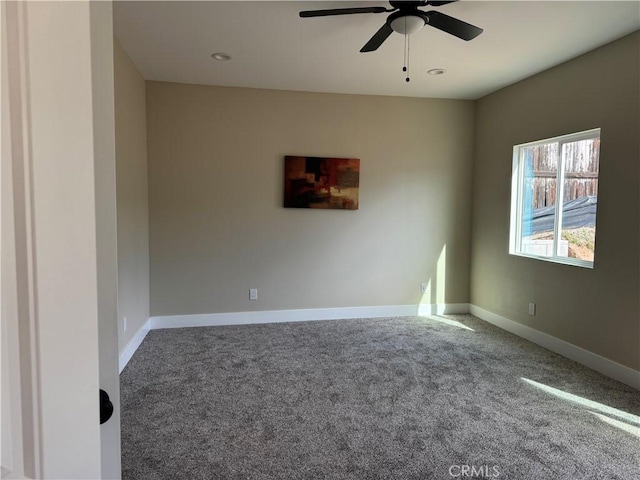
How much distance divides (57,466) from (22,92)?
0.50 metres

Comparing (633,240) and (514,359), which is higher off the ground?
(633,240)

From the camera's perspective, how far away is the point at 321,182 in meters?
4.63

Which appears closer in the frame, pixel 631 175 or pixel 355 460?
pixel 355 460

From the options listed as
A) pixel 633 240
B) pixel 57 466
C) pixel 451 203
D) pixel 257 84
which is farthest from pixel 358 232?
pixel 57 466

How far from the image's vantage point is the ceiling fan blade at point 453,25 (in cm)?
231

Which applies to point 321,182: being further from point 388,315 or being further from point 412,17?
point 412,17

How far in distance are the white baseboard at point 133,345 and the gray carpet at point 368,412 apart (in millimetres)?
60

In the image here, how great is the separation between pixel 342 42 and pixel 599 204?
2.54 m

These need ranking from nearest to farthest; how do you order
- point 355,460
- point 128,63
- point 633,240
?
point 355,460, point 633,240, point 128,63

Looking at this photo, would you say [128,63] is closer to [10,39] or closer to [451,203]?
[10,39]

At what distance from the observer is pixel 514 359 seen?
3.53 metres

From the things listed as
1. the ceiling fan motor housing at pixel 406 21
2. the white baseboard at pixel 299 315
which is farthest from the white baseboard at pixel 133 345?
the ceiling fan motor housing at pixel 406 21

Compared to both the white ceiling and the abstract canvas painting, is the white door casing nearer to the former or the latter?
the white ceiling

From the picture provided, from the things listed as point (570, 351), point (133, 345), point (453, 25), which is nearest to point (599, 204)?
point (570, 351)
